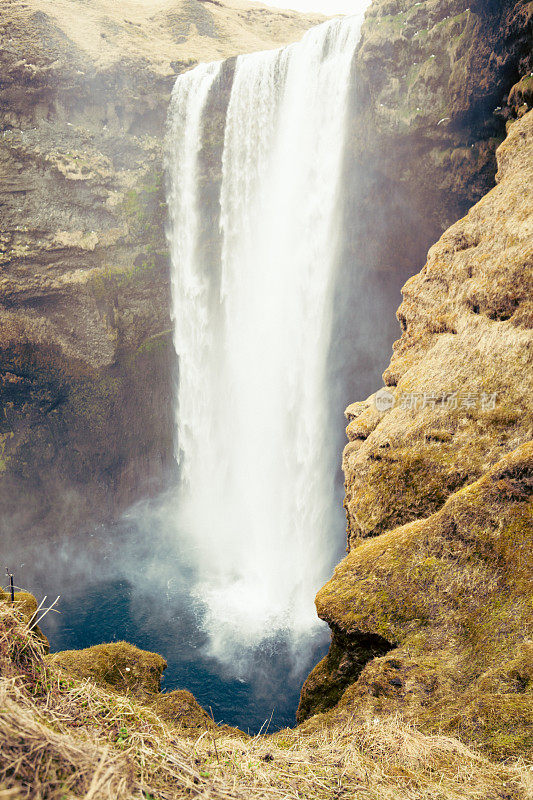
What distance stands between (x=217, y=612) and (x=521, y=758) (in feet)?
57.7

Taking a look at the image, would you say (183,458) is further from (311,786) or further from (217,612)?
(311,786)

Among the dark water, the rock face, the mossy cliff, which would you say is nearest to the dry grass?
the rock face

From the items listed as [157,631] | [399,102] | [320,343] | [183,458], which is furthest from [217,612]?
[399,102]

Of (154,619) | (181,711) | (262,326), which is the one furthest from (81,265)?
(181,711)

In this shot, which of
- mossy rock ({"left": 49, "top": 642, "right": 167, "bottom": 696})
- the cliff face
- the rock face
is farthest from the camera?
the cliff face

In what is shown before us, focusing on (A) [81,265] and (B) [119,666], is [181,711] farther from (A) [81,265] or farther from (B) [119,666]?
(A) [81,265]

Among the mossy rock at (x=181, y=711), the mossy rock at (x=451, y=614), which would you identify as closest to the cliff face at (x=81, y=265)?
the mossy rock at (x=181, y=711)

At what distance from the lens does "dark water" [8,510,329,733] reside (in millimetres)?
15680

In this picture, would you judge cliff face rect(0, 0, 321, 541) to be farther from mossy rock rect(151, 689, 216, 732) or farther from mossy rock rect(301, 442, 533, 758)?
mossy rock rect(301, 442, 533, 758)

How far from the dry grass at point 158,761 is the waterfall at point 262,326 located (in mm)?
15291

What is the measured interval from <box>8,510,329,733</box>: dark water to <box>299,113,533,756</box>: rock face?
7.05 metres

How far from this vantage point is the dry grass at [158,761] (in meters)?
2.27

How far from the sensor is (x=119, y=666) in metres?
8.36

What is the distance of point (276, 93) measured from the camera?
2166cm
